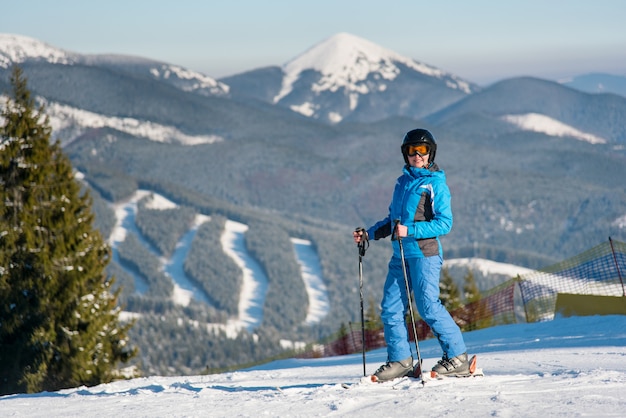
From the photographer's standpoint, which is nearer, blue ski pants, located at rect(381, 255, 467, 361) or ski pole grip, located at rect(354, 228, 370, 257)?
blue ski pants, located at rect(381, 255, 467, 361)

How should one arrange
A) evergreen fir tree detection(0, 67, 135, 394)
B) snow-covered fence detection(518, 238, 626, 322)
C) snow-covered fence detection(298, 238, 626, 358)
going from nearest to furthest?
snow-covered fence detection(518, 238, 626, 322)
evergreen fir tree detection(0, 67, 135, 394)
snow-covered fence detection(298, 238, 626, 358)

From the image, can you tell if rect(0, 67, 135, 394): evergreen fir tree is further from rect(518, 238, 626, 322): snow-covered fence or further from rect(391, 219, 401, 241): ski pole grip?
rect(391, 219, 401, 241): ski pole grip

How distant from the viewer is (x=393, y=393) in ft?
24.7

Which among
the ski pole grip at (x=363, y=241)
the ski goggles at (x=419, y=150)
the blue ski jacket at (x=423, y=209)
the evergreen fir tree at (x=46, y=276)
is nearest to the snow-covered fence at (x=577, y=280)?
the ski pole grip at (x=363, y=241)

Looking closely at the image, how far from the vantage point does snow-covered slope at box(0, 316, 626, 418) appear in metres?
6.78

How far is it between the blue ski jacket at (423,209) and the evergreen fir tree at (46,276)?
43.5ft

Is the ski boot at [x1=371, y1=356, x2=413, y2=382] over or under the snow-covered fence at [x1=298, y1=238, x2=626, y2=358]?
under

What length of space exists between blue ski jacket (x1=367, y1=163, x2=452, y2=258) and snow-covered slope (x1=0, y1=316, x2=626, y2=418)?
127 centimetres

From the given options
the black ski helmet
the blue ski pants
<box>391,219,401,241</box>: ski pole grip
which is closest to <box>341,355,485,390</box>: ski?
the blue ski pants

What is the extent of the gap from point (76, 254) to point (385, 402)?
14.4 metres

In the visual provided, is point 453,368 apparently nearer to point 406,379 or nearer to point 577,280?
point 406,379

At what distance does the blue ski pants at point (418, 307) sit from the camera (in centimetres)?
770

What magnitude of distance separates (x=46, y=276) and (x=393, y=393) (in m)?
13.9

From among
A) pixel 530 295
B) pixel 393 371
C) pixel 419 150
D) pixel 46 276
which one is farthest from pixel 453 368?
pixel 530 295
